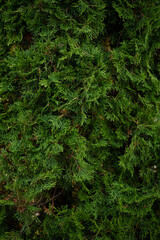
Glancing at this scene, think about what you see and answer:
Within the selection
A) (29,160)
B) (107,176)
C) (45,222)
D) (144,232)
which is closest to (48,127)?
(29,160)

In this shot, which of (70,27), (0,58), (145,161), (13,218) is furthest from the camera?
(13,218)

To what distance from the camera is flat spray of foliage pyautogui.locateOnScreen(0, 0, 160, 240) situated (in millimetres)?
2180

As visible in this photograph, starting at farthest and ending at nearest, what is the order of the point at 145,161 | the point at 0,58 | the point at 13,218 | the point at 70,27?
1. the point at 13,218
2. the point at 145,161
3. the point at 0,58
4. the point at 70,27

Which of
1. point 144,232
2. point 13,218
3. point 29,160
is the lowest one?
point 13,218

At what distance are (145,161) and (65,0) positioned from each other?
2.22 metres

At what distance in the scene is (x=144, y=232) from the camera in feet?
8.82

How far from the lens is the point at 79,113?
2.28m

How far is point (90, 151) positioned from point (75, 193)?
80cm

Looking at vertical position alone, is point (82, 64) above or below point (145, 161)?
above

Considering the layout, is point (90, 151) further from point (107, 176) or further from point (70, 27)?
point (70, 27)

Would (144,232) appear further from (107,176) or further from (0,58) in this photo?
(0,58)

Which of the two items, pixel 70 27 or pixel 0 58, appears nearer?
pixel 70 27

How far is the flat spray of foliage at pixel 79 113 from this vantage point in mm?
2180

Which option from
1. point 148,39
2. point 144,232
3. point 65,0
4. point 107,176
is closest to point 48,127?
point 107,176
